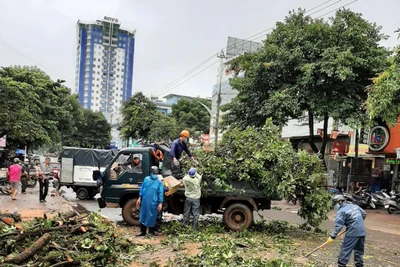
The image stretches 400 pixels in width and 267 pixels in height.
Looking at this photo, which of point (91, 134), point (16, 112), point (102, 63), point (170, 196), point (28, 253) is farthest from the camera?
point (102, 63)

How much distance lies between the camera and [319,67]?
690 inches

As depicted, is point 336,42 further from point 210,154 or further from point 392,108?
point 210,154

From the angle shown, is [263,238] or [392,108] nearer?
[263,238]

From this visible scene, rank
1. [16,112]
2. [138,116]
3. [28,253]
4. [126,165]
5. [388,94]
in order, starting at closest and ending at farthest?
[28,253] → [126,165] → [388,94] → [16,112] → [138,116]

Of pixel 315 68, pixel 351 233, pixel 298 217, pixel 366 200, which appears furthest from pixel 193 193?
pixel 366 200

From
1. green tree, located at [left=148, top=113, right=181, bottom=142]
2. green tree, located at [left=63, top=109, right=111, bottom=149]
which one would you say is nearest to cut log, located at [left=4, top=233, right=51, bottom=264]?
green tree, located at [left=148, top=113, right=181, bottom=142]

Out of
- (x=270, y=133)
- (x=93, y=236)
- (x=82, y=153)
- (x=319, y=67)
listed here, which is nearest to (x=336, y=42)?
(x=319, y=67)

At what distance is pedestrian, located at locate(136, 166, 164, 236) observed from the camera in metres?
8.81

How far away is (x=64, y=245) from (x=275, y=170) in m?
5.33

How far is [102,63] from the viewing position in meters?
131

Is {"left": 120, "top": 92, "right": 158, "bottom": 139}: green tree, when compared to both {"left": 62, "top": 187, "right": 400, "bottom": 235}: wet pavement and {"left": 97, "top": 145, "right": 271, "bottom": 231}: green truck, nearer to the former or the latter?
{"left": 62, "top": 187, "right": 400, "bottom": 235}: wet pavement

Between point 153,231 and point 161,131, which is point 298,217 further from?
point 161,131

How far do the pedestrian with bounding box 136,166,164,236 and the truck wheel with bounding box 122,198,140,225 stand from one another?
1.17 metres

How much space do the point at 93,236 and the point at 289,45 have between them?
48.9ft
